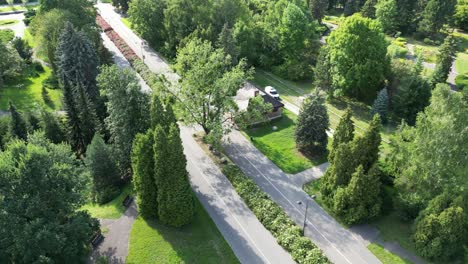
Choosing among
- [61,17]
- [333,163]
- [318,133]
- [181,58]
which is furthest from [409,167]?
[61,17]

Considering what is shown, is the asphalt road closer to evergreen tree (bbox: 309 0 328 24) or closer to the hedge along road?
the hedge along road

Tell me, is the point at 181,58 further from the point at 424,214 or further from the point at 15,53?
the point at 15,53

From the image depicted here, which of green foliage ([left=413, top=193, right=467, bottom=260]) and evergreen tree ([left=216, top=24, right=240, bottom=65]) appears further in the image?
evergreen tree ([left=216, top=24, right=240, bottom=65])

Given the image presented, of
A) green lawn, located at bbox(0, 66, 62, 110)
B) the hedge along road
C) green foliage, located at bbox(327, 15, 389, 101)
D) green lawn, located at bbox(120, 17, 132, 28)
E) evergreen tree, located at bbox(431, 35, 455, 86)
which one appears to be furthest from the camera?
green lawn, located at bbox(120, 17, 132, 28)

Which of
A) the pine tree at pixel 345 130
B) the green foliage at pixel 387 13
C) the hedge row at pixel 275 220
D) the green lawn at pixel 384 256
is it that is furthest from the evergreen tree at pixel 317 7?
the green lawn at pixel 384 256

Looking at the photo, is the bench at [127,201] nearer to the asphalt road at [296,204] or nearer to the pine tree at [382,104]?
the asphalt road at [296,204]

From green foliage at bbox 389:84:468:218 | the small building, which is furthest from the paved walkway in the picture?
green foliage at bbox 389:84:468:218
